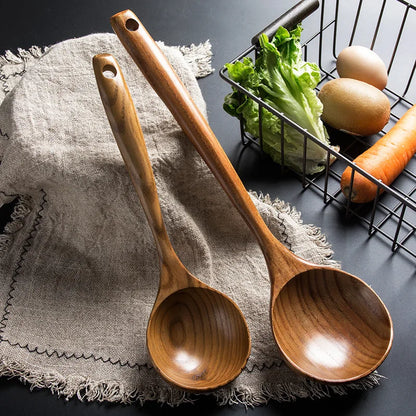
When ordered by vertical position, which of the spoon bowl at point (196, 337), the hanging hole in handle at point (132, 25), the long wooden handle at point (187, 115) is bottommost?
the spoon bowl at point (196, 337)

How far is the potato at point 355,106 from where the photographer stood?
1236 mm

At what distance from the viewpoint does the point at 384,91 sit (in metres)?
1.39

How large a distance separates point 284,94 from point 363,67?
Result: 0.55 feet

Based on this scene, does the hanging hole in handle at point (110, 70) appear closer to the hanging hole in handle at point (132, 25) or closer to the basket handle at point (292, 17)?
the hanging hole in handle at point (132, 25)

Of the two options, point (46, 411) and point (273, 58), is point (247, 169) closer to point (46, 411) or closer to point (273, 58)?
point (273, 58)

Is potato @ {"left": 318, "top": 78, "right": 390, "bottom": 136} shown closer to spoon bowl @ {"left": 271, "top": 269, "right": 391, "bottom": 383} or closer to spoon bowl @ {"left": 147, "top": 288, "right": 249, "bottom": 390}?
spoon bowl @ {"left": 271, "top": 269, "right": 391, "bottom": 383}

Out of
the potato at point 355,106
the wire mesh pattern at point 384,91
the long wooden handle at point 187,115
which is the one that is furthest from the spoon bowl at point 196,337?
the potato at point 355,106

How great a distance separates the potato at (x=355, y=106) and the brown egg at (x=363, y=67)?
0.14 ft

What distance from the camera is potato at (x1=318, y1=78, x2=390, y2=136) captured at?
4.06ft

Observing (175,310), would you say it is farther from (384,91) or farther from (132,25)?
(384,91)

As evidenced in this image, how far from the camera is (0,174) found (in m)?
1.15

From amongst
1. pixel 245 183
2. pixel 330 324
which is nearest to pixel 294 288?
pixel 330 324

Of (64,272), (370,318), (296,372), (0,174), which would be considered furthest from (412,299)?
(0,174)

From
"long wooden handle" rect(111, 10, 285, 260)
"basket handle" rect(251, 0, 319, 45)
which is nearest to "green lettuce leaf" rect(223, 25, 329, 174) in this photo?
"basket handle" rect(251, 0, 319, 45)
